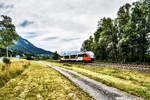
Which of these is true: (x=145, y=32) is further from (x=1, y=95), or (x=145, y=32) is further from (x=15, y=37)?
(x=15, y=37)

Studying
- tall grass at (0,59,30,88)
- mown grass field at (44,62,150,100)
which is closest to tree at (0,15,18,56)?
tall grass at (0,59,30,88)

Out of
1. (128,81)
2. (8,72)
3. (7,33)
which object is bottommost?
(128,81)

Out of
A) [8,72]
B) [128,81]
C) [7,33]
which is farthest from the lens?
[7,33]

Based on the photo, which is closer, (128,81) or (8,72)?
(128,81)

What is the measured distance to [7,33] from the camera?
3394 centimetres

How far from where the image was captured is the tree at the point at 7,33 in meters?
33.4

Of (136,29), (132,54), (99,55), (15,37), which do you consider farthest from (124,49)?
(15,37)

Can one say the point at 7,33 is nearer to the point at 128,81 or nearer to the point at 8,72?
the point at 8,72

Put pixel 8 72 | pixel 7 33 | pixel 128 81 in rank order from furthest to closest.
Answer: pixel 7 33 → pixel 8 72 → pixel 128 81

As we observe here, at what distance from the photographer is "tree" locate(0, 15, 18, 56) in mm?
33375

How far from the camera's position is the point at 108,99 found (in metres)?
5.72

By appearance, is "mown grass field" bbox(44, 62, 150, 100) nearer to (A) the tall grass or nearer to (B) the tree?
(A) the tall grass

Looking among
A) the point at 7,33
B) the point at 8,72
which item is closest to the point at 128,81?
the point at 8,72

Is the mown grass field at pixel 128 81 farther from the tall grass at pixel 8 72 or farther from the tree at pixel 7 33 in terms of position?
the tree at pixel 7 33
